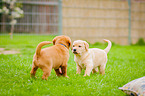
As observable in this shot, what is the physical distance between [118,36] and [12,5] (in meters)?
5.72

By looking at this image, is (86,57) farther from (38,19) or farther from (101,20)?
(101,20)

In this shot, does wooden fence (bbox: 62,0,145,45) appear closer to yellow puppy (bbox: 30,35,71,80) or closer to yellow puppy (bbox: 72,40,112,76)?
yellow puppy (bbox: 72,40,112,76)

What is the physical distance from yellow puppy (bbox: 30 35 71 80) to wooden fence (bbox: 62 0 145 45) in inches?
216

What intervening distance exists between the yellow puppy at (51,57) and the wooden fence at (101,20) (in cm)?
550

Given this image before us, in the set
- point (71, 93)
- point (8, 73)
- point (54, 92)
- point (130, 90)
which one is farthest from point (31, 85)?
point (130, 90)

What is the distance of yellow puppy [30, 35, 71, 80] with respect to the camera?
3375 millimetres

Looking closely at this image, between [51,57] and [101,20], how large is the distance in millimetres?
7194

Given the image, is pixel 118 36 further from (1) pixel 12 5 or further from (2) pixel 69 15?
(1) pixel 12 5

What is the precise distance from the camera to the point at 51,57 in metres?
3.50

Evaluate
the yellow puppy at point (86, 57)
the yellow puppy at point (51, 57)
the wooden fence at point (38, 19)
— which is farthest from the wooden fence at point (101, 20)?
the yellow puppy at point (51, 57)

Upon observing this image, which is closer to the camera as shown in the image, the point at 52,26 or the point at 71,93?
the point at 71,93

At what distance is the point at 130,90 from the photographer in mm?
2982

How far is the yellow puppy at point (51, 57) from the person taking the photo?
3.38 meters

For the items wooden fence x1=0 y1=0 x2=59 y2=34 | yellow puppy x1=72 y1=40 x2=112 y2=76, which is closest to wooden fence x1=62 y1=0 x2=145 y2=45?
wooden fence x1=0 y1=0 x2=59 y2=34
